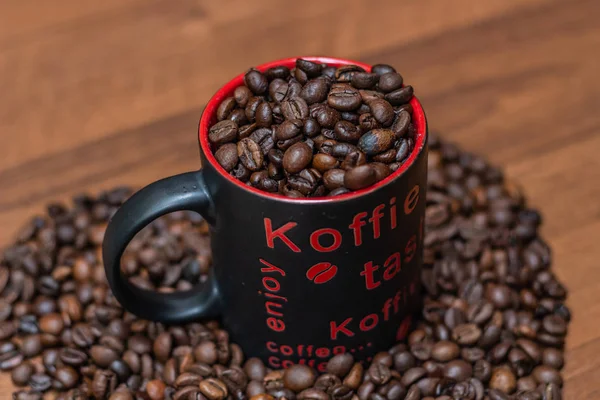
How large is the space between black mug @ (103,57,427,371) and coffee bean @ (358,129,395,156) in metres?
0.03

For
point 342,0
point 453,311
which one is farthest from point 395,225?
point 342,0

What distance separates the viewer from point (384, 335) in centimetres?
121

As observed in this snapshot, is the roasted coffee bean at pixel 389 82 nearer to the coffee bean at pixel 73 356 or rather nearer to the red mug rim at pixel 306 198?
the red mug rim at pixel 306 198

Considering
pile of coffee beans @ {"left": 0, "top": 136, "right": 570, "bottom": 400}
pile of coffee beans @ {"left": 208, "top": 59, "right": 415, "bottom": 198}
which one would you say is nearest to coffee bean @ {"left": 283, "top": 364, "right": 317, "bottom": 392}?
pile of coffee beans @ {"left": 0, "top": 136, "right": 570, "bottom": 400}

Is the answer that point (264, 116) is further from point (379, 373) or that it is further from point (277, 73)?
point (379, 373)

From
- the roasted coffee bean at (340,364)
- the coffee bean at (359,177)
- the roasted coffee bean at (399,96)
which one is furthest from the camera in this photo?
the roasted coffee bean at (340,364)

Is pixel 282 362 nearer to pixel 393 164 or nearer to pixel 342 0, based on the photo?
pixel 393 164

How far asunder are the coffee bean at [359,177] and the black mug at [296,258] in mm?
11

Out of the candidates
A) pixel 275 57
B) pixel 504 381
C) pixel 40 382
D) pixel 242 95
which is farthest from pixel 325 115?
pixel 275 57

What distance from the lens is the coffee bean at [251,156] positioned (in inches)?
40.7

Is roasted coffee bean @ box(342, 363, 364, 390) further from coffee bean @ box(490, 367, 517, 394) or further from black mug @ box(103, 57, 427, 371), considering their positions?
coffee bean @ box(490, 367, 517, 394)

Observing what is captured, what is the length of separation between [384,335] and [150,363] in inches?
14.0

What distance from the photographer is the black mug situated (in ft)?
3.33

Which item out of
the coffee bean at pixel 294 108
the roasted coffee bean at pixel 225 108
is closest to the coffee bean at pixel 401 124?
the coffee bean at pixel 294 108
